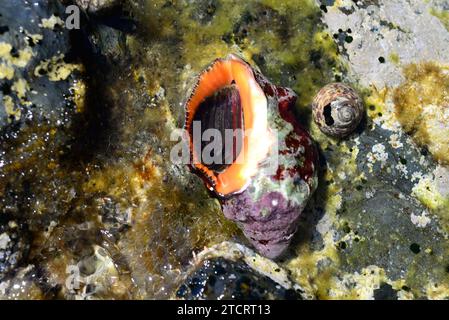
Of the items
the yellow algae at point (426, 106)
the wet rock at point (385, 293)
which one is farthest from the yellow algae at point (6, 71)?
the wet rock at point (385, 293)

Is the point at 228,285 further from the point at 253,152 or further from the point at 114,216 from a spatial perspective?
the point at 114,216

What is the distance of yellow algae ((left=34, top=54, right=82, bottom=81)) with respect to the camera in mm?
4043

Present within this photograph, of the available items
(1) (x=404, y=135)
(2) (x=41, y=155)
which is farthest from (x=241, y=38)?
(2) (x=41, y=155)

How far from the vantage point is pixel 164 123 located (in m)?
4.73

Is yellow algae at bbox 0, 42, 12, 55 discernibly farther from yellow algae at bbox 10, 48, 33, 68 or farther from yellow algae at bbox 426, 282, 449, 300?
yellow algae at bbox 426, 282, 449, 300

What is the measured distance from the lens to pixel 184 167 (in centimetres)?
461

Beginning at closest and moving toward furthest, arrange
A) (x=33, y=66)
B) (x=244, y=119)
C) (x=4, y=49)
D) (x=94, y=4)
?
(x=4, y=49) → (x=33, y=66) → (x=244, y=119) → (x=94, y=4)

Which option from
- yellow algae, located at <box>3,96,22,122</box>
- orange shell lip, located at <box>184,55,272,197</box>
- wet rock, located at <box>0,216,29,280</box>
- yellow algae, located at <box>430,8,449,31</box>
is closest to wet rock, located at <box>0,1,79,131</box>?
yellow algae, located at <box>3,96,22,122</box>

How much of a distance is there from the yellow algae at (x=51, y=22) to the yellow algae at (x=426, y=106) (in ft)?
9.44

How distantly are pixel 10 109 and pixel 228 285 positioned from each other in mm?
2104

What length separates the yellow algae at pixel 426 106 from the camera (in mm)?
4508

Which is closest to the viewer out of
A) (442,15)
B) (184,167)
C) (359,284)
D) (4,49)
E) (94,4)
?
(4,49)

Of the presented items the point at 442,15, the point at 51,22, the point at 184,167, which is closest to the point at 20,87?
the point at 51,22
